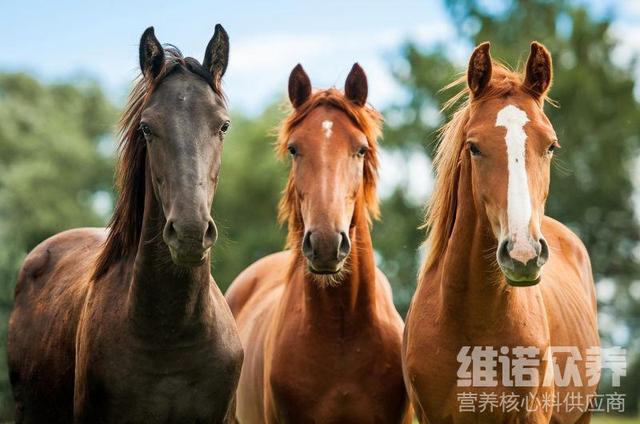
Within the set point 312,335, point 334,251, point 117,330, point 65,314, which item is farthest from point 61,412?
point 334,251

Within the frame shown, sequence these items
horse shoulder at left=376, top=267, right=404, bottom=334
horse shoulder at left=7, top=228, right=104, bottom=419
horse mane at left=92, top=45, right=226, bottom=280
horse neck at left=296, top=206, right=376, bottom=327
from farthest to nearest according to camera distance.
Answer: horse shoulder at left=376, top=267, right=404, bottom=334, horse neck at left=296, top=206, right=376, bottom=327, horse shoulder at left=7, top=228, right=104, bottom=419, horse mane at left=92, top=45, right=226, bottom=280

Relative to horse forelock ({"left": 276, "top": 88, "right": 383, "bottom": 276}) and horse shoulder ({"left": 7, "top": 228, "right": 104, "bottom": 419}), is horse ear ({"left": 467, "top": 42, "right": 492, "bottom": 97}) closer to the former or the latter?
horse forelock ({"left": 276, "top": 88, "right": 383, "bottom": 276})

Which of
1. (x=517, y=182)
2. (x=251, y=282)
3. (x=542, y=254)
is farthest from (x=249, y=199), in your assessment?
(x=542, y=254)

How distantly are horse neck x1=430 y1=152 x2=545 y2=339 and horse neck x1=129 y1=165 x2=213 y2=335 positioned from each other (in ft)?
4.64

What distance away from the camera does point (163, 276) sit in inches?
186

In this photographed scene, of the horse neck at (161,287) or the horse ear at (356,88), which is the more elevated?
the horse ear at (356,88)

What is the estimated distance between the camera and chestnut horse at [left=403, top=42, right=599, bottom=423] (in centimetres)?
455

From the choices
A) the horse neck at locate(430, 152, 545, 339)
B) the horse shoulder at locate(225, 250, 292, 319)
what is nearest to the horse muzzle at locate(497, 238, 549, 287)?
the horse neck at locate(430, 152, 545, 339)

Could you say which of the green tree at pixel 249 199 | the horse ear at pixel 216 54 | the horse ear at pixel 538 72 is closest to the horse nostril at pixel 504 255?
the horse ear at pixel 538 72

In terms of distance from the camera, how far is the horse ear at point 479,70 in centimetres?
500

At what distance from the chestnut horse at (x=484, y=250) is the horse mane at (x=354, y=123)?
575 mm

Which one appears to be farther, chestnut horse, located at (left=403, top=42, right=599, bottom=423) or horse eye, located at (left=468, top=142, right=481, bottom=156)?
horse eye, located at (left=468, top=142, right=481, bottom=156)

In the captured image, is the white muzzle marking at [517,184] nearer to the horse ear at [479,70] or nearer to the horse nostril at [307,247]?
the horse ear at [479,70]

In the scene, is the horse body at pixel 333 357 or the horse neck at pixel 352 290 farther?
the horse neck at pixel 352 290
